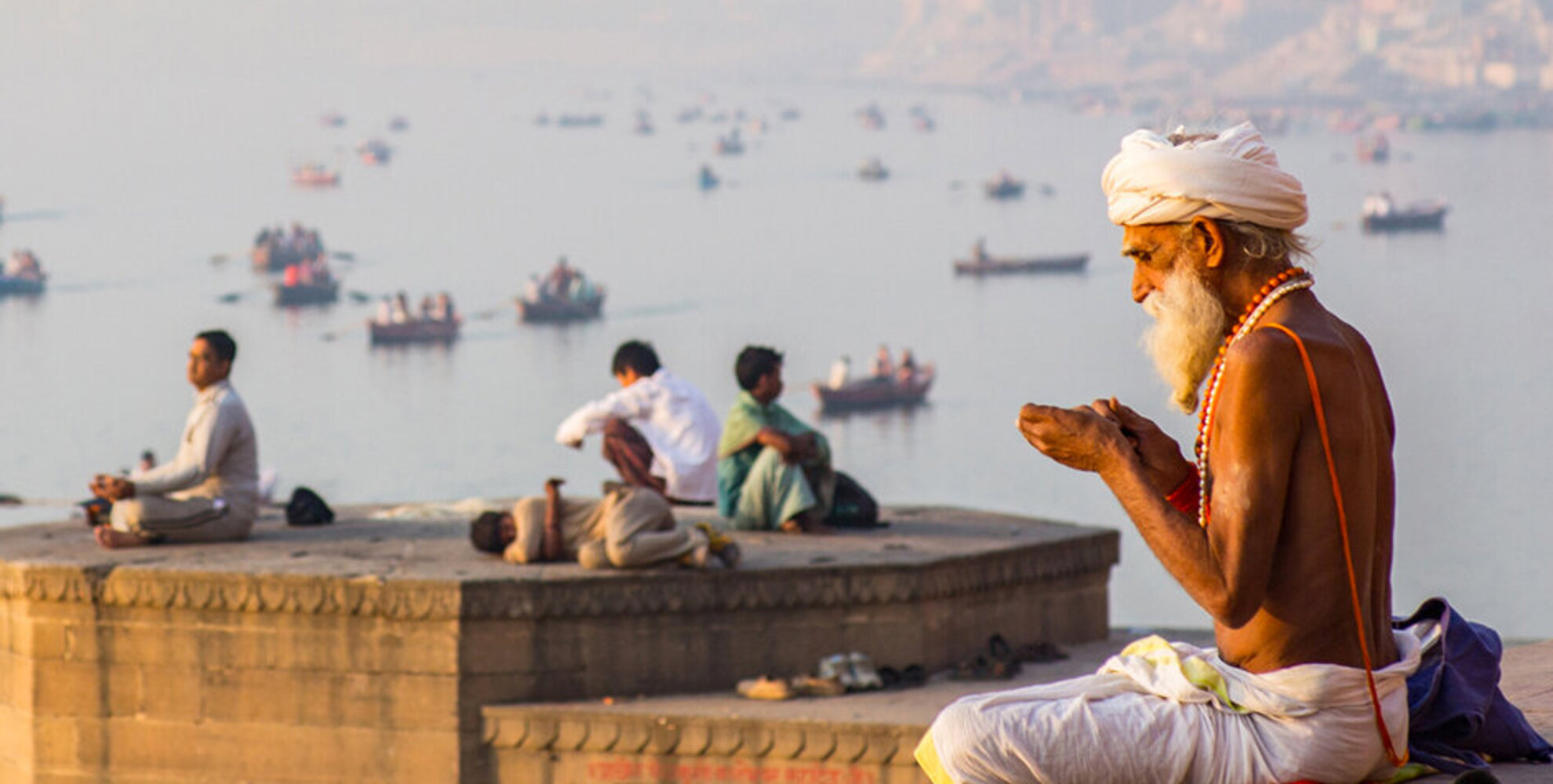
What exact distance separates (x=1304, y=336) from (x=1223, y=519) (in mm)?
279

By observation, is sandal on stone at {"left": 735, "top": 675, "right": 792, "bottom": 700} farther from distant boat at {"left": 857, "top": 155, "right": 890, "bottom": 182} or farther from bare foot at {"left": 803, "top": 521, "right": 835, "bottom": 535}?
distant boat at {"left": 857, "top": 155, "right": 890, "bottom": 182}

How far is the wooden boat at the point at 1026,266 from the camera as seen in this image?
74.4 m

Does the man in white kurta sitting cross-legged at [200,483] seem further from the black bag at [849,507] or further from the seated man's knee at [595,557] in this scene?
the black bag at [849,507]

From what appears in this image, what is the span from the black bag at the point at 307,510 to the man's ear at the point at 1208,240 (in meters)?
6.97

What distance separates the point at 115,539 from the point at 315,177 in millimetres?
97064

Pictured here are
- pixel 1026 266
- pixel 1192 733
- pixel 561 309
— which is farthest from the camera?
pixel 1026 266

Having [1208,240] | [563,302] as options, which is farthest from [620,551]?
[563,302]

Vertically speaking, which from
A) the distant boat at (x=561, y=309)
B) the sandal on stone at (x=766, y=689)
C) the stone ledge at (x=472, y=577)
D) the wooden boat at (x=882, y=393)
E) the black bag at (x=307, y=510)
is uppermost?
the distant boat at (x=561, y=309)

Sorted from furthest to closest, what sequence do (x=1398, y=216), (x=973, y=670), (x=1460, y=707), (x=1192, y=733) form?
(x=1398, y=216) → (x=973, y=670) → (x=1460, y=707) → (x=1192, y=733)

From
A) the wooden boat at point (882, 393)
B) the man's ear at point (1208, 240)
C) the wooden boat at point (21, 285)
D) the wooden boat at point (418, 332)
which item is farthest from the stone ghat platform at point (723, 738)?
the wooden boat at point (21, 285)

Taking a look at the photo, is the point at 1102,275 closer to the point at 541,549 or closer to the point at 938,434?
the point at 938,434

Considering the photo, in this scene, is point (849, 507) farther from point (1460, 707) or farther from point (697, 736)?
point (1460, 707)

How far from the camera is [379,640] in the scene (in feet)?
28.1

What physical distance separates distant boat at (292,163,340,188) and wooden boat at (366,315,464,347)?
44.4 m
